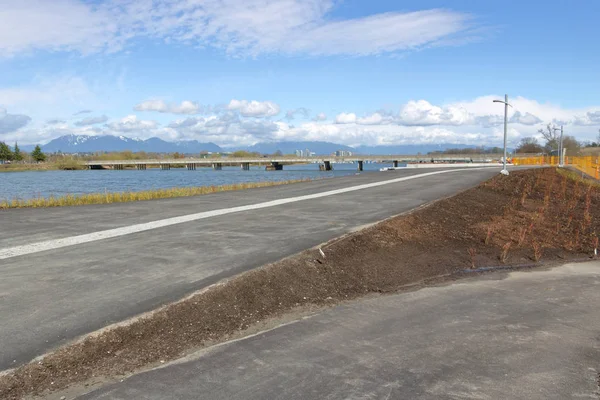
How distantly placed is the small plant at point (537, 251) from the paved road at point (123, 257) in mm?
3585

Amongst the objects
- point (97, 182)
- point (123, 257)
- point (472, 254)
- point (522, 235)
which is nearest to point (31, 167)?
point (97, 182)

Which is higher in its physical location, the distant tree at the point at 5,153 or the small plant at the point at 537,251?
the distant tree at the point at 5,153

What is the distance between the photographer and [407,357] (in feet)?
15.5

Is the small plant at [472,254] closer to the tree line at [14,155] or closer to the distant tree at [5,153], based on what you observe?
the tree line at [14,155]

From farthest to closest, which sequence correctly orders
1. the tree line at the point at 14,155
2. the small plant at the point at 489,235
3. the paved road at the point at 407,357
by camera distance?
the tree line at the point at 14,155, the small plant at the point at 489,235, the paved road at the point at 407,357

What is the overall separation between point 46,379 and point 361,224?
791 cm

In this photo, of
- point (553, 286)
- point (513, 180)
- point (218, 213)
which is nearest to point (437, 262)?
point (553, 286)

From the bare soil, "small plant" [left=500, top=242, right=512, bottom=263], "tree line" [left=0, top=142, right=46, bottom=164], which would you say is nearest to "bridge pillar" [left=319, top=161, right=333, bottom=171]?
"tree line" [left=0, top=142, right=46, bottom=164]

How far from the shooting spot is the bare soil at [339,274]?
450cm

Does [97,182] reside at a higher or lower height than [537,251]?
lower

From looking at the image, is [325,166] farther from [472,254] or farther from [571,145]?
[472,254]

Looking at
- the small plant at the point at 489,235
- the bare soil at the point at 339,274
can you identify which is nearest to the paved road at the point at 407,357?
the bare soil at the point at 339,274

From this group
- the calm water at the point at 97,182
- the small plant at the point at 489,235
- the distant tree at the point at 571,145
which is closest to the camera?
the small plant at the point at 489,235

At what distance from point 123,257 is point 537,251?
28.1 ft
